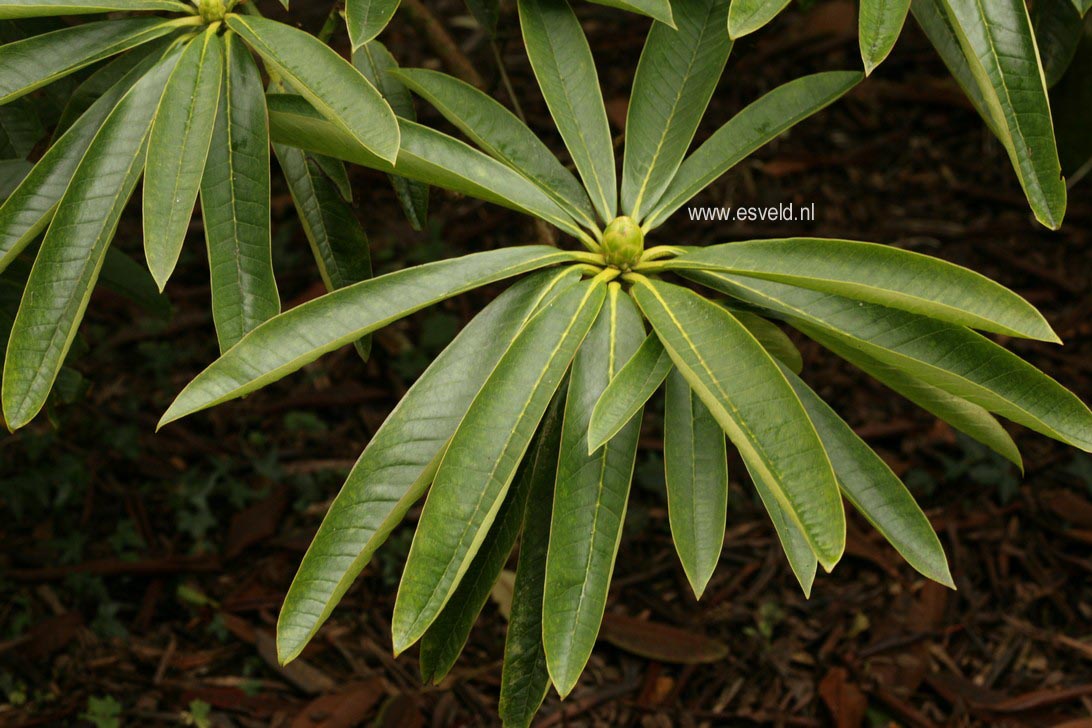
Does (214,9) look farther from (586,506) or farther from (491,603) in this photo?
(491,603)

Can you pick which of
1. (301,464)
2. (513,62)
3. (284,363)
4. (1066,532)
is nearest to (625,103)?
(513,62)

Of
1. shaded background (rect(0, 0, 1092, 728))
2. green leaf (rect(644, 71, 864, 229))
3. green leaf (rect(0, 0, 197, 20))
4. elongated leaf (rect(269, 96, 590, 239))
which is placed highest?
green leaf (rect(0, 0, 197, 20))

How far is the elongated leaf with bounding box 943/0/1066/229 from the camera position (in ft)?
3.19

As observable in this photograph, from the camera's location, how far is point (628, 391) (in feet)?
3.06

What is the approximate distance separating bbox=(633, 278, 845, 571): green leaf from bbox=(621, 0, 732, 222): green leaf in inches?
9.3

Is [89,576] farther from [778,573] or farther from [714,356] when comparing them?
[714,356]

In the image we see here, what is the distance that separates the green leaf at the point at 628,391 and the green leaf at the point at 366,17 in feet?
1.24

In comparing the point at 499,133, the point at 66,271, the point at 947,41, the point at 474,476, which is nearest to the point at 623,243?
the point at 499,133

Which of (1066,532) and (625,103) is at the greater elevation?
(625,103)

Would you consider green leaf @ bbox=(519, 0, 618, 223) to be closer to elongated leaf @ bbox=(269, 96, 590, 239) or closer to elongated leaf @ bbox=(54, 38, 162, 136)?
elongated leaf @ bbox=(269, 96, 590, 239)

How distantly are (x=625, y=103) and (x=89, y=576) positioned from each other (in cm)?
178

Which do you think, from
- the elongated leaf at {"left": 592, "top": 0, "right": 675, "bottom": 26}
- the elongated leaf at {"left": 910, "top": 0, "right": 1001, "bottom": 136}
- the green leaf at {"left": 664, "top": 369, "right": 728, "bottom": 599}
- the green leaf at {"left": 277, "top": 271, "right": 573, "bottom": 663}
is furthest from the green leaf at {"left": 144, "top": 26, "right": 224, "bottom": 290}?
the elongated leaf at {"left": 910, "top": 0, "right": 1001, "bottom": 136}

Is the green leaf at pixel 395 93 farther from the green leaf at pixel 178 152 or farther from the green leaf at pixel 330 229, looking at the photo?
the green leaf at pixel 178 152

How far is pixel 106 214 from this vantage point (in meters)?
0.99
